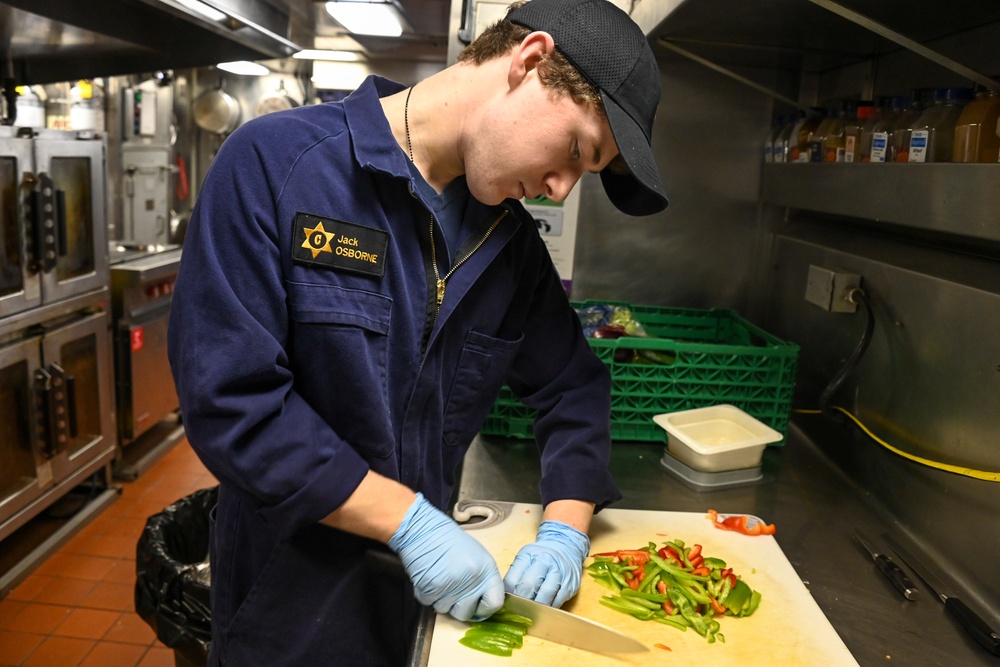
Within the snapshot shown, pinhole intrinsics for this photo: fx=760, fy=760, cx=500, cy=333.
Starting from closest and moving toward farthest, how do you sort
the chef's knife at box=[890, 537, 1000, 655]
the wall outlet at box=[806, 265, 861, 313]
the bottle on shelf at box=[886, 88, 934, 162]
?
the chef's knife at box=[890, 537, 1000, 655] → the bottle on shelf at box=[886, 88, 934, 162] → the wall outlet at box=[806, 265, 861, 313]

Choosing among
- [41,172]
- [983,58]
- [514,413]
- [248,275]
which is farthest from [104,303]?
[983,58]

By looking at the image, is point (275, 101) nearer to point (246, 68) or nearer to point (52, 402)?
Answer: point (246, 68)

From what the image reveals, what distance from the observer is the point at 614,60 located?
3.44 ft

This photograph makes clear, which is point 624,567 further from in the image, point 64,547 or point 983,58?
point 64,547

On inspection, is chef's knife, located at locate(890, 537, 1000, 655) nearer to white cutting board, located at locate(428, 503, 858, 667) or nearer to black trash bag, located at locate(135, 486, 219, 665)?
white cutting board, located at locate(428, 503, 858, 667)

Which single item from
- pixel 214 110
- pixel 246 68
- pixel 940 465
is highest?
pixel 246 68

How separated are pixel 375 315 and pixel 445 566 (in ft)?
1.21

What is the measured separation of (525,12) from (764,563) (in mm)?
976

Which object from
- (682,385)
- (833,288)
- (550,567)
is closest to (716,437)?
(682,385)

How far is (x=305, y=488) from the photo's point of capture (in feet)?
3.38

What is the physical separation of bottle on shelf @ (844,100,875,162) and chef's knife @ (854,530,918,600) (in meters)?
0.85

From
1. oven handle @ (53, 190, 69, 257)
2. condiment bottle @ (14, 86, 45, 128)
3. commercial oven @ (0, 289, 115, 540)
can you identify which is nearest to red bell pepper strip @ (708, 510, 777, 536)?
commercial oven @ (0, 289, 115, 540)

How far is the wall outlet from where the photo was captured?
1.73m

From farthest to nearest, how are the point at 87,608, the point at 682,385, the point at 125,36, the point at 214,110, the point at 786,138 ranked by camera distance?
the point at 214,110
the point at 87,608
the point at 125,36
the point at 786,138
the point at 682,385
